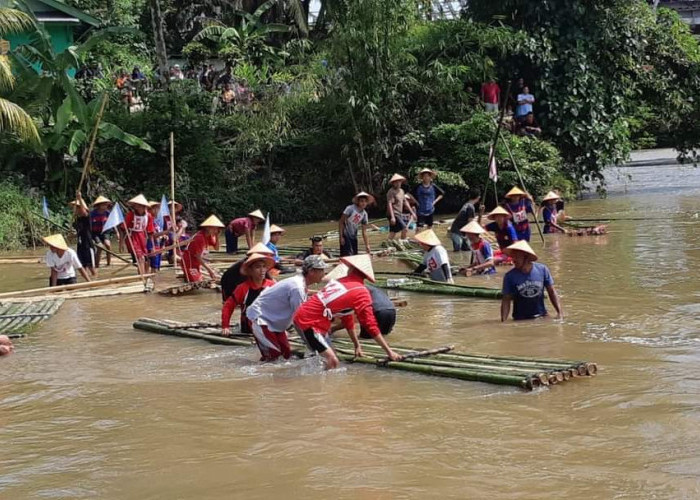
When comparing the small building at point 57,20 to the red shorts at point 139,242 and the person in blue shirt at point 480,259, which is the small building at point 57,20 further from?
the person in blue shirt at point 480,259

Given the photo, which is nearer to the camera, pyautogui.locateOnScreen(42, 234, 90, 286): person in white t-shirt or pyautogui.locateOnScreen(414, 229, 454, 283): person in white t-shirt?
pyautogui.locateOnScreen(414, 229, 454, 283): person in white t-shirt

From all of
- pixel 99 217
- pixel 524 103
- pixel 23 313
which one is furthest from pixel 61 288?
pixel 524 103

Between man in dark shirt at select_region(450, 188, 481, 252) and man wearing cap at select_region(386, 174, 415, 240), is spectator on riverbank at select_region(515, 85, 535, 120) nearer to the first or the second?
man wearing cap at select_region(386, 174, 415, 240)

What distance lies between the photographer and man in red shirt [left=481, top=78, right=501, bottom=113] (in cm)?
2339

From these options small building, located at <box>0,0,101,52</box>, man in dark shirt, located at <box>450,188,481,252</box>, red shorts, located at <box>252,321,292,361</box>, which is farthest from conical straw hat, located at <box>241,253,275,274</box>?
small building, located at <box>0,0,101,52</box>

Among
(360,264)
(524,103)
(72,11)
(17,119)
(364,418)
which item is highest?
(72,11)

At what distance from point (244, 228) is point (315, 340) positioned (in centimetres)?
729

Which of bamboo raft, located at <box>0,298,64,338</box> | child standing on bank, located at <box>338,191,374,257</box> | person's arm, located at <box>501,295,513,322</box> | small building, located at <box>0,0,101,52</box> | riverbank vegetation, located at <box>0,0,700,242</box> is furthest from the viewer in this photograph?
small building, located at <box>0,0,101,52</box>

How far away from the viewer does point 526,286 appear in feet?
29.8

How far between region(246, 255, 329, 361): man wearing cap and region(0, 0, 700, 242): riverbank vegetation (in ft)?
44.8

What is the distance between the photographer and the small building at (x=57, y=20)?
85.9 feet

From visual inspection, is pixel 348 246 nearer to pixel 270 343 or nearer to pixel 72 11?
pixel 270 343

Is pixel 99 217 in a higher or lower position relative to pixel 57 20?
lower

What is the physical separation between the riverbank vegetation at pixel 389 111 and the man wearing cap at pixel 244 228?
551 cm
